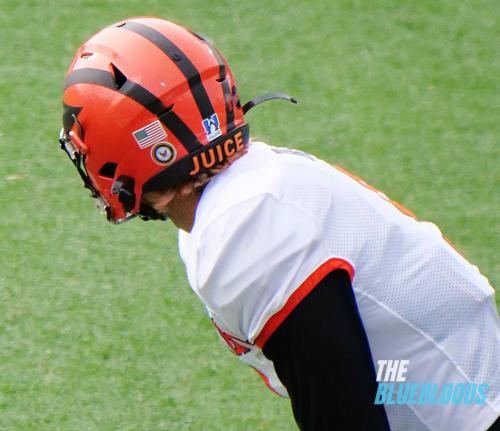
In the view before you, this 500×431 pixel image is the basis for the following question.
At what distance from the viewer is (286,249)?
2.35 m

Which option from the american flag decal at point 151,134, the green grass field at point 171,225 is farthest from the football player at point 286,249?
the green grass field at point 171,225

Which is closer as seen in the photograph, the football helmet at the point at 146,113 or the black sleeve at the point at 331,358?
the black sleeve at the point at 331,358

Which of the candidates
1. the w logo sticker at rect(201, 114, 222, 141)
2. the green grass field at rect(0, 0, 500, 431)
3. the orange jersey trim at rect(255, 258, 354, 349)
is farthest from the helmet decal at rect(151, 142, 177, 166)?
the green grass field at rect(0, 0, 500, 431)

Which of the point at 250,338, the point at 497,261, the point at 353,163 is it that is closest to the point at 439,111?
the point at 353,163

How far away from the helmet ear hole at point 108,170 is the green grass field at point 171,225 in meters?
1.85

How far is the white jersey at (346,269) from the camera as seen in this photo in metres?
2.37

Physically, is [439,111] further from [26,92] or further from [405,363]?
[405,363]

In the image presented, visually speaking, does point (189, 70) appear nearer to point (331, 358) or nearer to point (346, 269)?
point (346, 269)

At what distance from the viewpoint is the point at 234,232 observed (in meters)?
2.38

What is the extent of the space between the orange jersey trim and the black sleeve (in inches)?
0.4

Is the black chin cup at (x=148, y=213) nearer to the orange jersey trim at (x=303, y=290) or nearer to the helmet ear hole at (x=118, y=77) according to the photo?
the helmet ear hole at (x=118, y=77)

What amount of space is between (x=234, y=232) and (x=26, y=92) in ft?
14.5

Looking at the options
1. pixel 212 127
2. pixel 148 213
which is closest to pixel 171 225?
pixel 148 213

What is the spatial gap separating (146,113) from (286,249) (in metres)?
0.62
